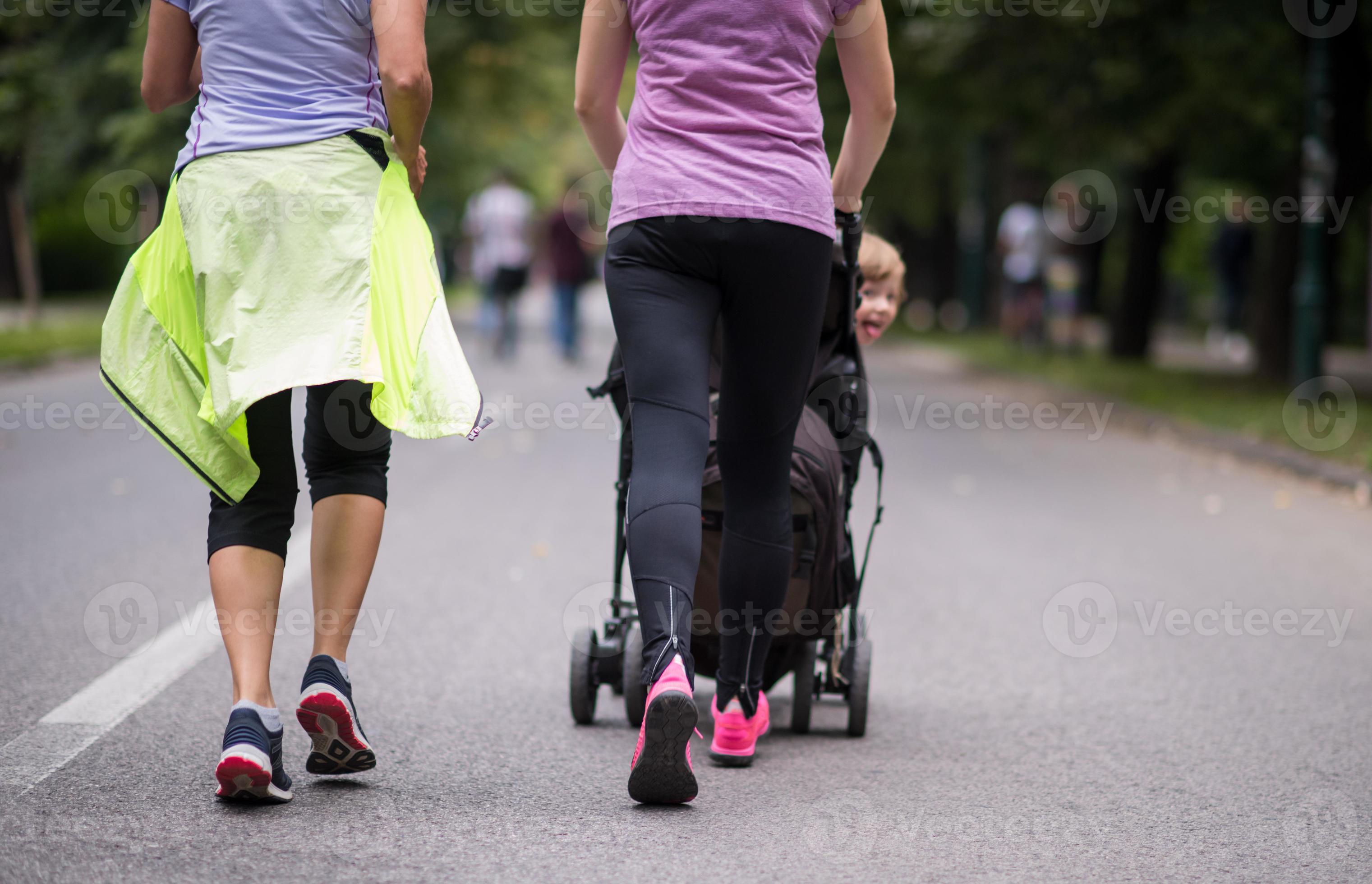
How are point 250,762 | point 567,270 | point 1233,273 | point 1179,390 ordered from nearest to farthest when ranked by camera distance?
point 250,762, point 1179,390, point 567,270, point 1233,273

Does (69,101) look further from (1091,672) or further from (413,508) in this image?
(1091,672)

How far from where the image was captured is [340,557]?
3.36 meters

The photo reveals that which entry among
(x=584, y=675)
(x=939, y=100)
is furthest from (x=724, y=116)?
(x=939, y=100)

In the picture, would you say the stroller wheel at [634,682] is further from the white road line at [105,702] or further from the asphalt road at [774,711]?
the white road line at [105,702]

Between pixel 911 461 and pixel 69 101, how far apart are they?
17.3 m

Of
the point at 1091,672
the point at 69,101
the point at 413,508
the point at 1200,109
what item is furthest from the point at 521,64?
the point at 1091,672

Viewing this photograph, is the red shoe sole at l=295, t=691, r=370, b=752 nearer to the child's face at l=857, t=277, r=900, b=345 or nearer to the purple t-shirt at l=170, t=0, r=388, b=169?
the purple t-shirt at l=170, t=0, r=388, b=169

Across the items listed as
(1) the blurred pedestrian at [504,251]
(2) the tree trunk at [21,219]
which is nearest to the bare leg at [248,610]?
(1) the blurred pedestrian at [504,251]

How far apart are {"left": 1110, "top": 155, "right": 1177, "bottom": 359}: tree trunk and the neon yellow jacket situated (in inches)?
667

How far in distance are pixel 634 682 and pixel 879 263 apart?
4.51 feet

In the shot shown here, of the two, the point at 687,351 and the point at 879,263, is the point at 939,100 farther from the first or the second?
the point at 687,351

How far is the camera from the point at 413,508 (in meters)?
8.10

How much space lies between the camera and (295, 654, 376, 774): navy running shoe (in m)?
3.24

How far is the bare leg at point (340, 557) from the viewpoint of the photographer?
11.0 ft
